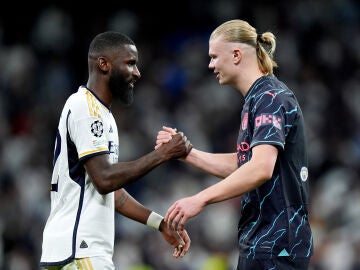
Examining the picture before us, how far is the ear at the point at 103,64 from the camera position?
18.3 feet

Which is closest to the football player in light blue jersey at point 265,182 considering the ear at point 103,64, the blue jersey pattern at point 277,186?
the blue jersey pattern at point 277,186

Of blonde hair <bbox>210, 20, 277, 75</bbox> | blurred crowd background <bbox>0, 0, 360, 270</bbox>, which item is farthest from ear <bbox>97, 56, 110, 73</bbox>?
blurred crowd background <bbox>0, 0, 360, 270</bbox>

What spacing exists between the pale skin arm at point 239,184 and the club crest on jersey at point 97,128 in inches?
28.0

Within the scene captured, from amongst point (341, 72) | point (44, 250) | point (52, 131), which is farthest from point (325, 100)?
point (44, 250)

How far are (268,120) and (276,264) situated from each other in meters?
0.91

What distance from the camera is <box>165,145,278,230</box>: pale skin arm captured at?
16.4 feet

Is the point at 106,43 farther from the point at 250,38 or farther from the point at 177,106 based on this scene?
the point at 177,106

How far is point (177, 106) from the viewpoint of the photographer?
1391 cm

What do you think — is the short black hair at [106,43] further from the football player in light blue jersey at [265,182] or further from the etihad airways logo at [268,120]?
the etihad airways logo at [268,120]

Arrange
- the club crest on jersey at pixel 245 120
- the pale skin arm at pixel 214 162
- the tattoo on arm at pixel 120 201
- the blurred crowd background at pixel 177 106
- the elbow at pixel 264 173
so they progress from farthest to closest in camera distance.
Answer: the blurred crowd background at pixel 177 106
the pale skin arm at pixel 214 162
the tattoo on arm at pixel 120 201
the club crest on jersey at pixel 245 120
the elbow at pixel 264 173

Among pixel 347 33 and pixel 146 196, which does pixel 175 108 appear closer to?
pixel 146 196

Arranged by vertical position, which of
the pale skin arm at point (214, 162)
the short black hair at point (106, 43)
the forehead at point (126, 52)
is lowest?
the pale skin arm at point (214, 162)

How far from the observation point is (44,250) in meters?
5.35

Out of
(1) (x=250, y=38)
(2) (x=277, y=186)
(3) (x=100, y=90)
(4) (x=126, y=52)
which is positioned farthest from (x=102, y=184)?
(1) (x=250, y=38)
